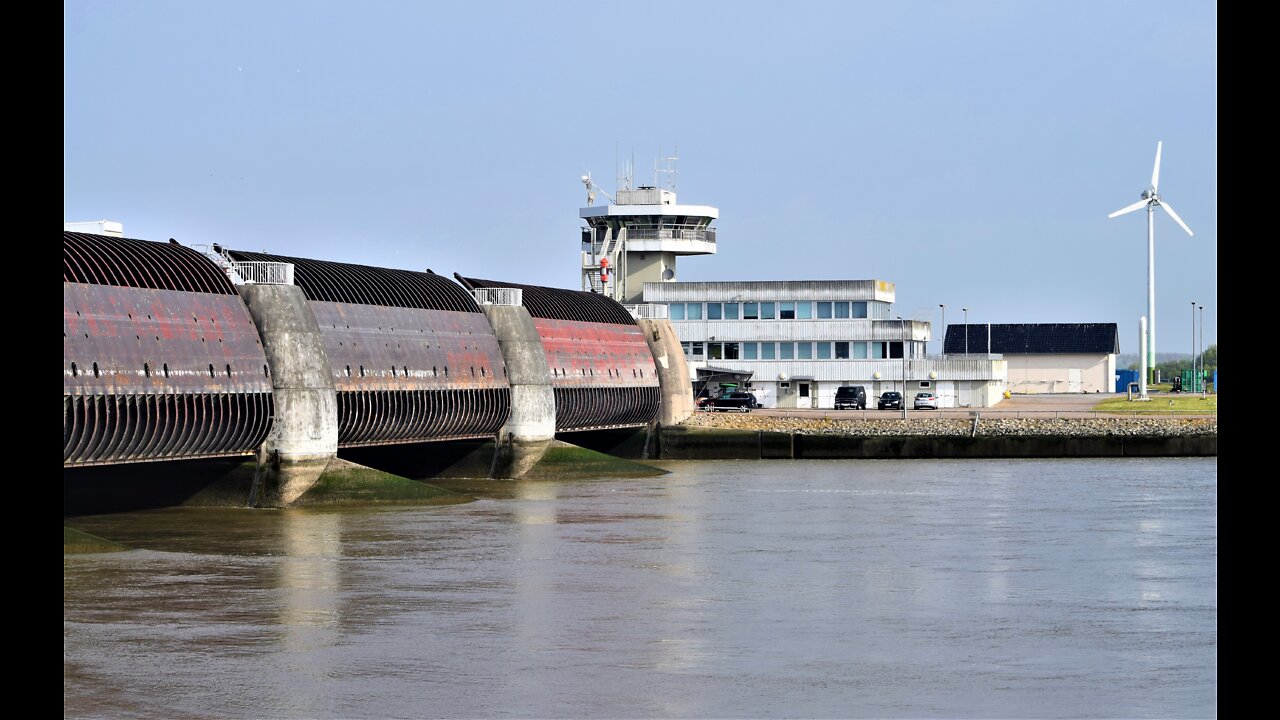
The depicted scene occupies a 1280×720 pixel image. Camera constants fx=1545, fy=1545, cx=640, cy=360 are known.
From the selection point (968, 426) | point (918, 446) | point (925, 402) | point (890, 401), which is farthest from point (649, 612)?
point (925, 402)

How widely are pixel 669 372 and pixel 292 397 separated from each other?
147 feet

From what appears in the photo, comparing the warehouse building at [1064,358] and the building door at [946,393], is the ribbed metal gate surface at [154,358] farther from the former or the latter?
the warehouse building at [1064,358]

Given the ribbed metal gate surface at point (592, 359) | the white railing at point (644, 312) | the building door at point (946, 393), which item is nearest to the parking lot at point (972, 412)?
the building door at point (946, 393)

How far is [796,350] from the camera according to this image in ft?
435

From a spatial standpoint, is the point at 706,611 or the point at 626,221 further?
the point at 626,221

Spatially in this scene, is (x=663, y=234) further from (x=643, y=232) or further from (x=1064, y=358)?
(x=1064, y=358)

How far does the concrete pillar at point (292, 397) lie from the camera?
2288 inches

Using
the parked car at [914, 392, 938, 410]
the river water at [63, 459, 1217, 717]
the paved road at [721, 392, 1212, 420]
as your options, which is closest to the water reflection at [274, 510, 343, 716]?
the river water at [63, 459, 1217, 717]

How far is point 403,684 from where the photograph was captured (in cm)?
2386

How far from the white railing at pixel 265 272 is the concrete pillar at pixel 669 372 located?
41.6 metres

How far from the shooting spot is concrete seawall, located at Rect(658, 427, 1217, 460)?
96.4 metres
